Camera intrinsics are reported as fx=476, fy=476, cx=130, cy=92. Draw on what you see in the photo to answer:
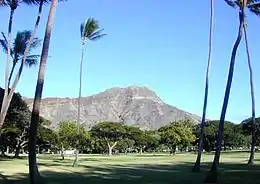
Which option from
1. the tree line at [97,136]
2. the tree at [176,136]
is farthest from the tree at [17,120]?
the tree at [176,136]

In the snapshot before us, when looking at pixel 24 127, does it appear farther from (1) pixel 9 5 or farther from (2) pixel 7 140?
(1) pixel 9 5

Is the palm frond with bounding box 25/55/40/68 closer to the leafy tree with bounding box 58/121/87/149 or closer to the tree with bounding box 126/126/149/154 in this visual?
the leafy tree with bounding box 58/121/87/149

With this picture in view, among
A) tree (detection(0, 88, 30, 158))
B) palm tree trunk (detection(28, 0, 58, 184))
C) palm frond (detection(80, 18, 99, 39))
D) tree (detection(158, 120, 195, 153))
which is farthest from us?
tree (detection(158, 120, 195, 153))

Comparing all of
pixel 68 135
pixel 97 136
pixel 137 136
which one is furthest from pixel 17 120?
pixel 137 136

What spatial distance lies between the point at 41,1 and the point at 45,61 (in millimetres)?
11096

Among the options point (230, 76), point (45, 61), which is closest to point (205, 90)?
point (230, 76)

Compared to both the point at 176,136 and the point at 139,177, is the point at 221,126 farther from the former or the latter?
the point at 176,136

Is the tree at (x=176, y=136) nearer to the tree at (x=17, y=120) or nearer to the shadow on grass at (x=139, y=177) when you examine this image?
the tree at (x=17, y=120)

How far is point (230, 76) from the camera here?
2592 cm

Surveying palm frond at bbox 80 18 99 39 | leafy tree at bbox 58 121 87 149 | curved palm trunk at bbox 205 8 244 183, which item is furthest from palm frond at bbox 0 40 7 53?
leafy tree at bbox 58 121 87 149

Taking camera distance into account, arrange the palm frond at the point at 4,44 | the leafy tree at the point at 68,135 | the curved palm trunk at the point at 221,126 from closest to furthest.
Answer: the curved palm trunk at the point at 221,126 < the palm frond at the point at 4,44 < the leafy tree at the point at 68,135

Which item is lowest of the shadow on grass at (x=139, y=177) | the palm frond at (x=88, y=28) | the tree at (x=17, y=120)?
the shadow on grass at (x=139, y=177)

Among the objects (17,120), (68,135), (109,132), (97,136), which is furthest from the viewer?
(97,136)

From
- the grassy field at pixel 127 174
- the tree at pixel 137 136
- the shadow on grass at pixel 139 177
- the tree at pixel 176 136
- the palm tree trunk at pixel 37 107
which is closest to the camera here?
the palm tree trunk at pixel 37 107
